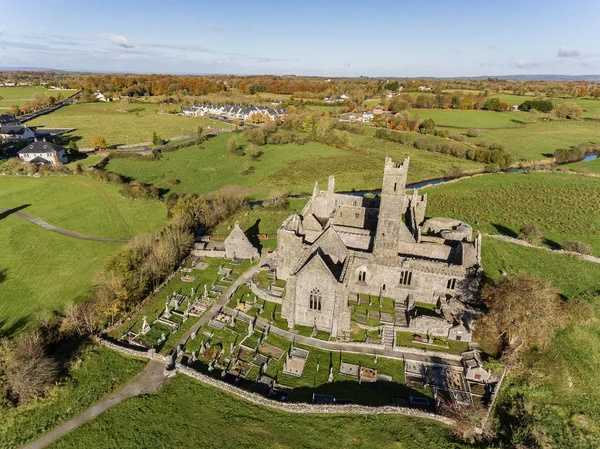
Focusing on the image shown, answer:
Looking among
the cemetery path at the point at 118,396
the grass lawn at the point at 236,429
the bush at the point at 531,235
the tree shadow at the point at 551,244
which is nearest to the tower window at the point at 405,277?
the grass lawn at the point at 236,429

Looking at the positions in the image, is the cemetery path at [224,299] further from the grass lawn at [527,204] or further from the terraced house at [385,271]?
the grass lawn at [527,204]

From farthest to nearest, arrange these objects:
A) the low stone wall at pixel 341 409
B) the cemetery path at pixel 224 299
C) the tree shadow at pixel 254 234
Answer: the tree shadow at pixel 254 234 < the cemetery path at pixel 224 299 < the low stone wall at pixel 341 409

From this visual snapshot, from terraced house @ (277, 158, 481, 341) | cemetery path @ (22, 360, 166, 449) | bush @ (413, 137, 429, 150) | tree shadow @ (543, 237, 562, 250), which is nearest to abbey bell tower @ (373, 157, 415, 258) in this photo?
terraced house @ (277, 158, 481, 341)

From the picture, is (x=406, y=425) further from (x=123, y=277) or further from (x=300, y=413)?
(x=123, y=277)

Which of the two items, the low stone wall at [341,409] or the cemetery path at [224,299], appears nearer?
the low stone wall at [341,409]

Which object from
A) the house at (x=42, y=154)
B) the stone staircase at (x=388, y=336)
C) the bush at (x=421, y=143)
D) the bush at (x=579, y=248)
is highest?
the bush at (x=421, y=143)

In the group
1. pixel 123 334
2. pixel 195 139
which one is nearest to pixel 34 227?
pixel 123 334
